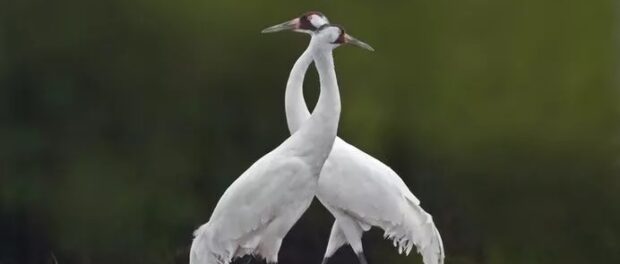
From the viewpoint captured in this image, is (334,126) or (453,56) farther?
(453,56)

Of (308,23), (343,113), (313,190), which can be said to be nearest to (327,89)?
(308,23)

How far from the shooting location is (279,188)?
418 cm

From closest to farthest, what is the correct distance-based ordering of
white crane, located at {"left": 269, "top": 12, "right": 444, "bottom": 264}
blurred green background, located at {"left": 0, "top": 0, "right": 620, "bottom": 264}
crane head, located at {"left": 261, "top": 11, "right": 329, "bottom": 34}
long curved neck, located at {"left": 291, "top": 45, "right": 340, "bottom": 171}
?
long curved neck, located at {"left": 291, "top": 45, "right": 340, "bottom": 171}
crane head, located at {"left": 261, "top": 11, "right": 329, "bottom": 34}
white crane, located at {"left": 269, "top": 12, "right": 444, "bottom": 264}
blurred green background, located at {"left": 0, "top": 0, "right": 620, "bottom": 264}

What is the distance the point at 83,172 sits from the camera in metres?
5.23

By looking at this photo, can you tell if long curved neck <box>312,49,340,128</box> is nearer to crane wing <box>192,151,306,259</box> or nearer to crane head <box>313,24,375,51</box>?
crane head <box>313,24,375,51</box>

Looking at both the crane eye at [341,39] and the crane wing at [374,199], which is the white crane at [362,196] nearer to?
the crane wing at [374,199]

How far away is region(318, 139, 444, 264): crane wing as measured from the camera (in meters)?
4.48

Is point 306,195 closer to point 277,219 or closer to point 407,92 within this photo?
point 277,219

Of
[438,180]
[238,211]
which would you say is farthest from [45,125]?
[438,180]

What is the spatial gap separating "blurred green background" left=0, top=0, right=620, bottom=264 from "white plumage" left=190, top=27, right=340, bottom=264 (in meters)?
0.85

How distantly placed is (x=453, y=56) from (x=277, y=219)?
131 cm

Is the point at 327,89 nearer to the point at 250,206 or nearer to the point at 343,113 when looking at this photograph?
the point at 250,206

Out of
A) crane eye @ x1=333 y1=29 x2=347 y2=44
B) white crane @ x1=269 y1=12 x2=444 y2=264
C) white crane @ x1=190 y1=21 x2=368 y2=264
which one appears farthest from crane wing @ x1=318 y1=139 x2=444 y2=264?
crane eye @ x1=333 y1=29 x2=347 y2=44

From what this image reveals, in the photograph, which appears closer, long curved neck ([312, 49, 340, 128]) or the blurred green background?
long curved neck ([312, 49, 340, 128])
